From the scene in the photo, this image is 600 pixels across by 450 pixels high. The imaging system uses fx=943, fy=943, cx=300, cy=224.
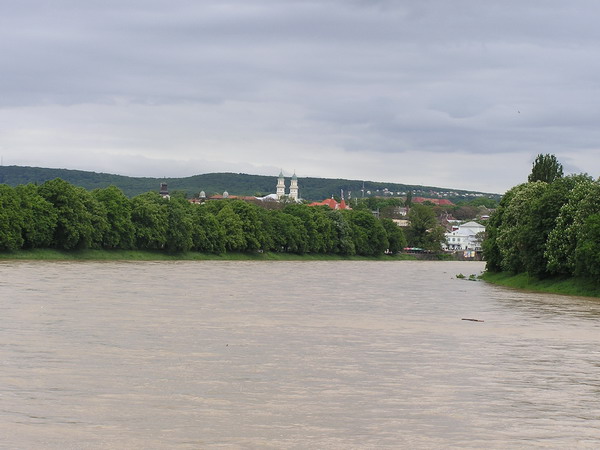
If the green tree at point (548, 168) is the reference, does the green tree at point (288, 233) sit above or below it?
below

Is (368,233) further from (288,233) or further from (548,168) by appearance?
(548,168)

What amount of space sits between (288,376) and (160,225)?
10776 centimetres

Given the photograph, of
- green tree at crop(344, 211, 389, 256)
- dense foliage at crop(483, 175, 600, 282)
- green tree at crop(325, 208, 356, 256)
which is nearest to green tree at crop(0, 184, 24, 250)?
dense foliage at crop(483, 175, 600, 282)

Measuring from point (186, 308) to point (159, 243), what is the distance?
8647 centimetres

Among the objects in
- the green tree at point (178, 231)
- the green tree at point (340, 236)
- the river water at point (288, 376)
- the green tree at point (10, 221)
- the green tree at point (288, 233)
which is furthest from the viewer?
the green tree at point (340, 236)

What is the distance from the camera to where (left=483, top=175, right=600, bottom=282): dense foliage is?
224 feet

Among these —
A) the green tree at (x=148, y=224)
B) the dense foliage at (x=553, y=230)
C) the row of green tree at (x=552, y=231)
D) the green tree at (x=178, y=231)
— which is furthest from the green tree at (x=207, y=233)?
the dense foliage at (x=553, y=230)

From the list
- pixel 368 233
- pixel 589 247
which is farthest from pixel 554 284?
pixel 368 233

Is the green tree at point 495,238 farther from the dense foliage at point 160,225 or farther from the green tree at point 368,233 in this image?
the green tree at point 368,233

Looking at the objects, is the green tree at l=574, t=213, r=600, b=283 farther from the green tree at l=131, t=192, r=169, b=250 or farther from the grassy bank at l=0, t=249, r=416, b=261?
the green tree at l=131, t=192, r=169, b=250

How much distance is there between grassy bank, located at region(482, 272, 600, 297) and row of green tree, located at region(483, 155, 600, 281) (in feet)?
2.30

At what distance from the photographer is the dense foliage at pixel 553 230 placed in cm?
6825

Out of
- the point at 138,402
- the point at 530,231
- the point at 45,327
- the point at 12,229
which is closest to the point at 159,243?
the point at 12,229

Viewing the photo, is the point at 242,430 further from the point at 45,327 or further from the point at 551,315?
the point at 551,315
